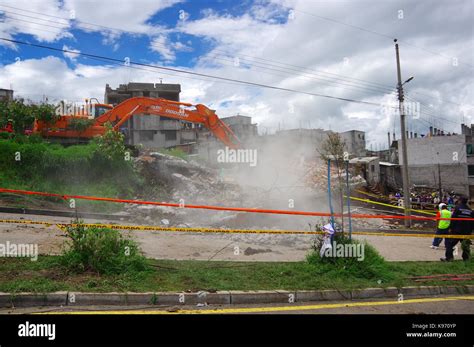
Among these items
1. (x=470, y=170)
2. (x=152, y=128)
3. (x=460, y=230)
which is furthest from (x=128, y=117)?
(x=470, y=170)

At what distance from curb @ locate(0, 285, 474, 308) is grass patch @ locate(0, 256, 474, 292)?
0.50ft

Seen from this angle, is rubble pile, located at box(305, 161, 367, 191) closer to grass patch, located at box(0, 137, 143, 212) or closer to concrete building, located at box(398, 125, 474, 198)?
grass patch, located at box(0, 137, 143, 212)

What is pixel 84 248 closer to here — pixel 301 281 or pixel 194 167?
pixel 301 281

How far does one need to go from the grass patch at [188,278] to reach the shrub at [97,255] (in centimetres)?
14

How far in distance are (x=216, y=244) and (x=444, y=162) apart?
1388 inches

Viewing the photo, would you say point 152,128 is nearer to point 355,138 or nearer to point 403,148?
point 355,138

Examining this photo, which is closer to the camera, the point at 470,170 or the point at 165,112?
the point at 165,112

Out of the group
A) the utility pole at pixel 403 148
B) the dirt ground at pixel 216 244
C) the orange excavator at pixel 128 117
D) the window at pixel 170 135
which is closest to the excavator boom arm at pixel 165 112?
the orange excavator at pixel 128 117

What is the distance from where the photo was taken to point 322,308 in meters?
5.81

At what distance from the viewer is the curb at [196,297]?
518 centimetres

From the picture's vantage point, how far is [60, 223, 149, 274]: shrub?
6.29 meters

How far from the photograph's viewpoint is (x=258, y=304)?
583 centimetres

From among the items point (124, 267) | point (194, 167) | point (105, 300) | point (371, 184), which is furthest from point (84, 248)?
A: point (371, 184)
